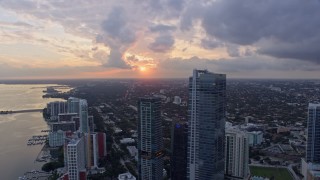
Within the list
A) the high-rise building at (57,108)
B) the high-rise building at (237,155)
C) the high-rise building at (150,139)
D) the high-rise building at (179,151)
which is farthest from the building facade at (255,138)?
the high-rise building at (57,108)

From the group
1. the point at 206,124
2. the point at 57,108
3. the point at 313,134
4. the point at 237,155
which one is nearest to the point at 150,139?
the point at 206,124

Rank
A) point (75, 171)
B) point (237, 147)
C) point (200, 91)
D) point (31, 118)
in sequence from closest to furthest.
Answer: point (200, 91)
point (75, 171)
point (237, 147)
point (31, 118)

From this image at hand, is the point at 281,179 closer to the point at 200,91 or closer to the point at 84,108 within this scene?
the point at 200,91

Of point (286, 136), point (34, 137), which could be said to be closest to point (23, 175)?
point (34, 137)

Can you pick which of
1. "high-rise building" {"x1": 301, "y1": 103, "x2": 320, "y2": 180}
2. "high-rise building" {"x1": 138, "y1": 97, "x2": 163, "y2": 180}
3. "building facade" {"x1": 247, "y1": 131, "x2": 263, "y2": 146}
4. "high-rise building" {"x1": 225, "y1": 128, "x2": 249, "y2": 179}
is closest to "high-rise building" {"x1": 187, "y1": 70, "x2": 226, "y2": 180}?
"high-rise building" {"x1": 138, "y1": 97, "x2": 163, "y2": 180}

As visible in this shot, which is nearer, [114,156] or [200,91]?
[200,91]

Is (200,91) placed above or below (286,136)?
above

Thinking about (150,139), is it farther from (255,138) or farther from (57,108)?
(57,108)
